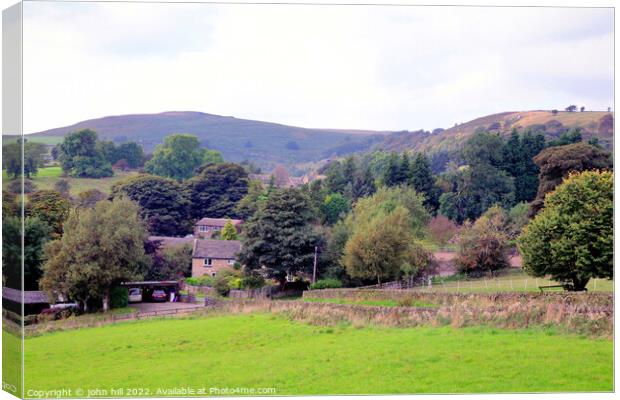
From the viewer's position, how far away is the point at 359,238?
28.3 meters

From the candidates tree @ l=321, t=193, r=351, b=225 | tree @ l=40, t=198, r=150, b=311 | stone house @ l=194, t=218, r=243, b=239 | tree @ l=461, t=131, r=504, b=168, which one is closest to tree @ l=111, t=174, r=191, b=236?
stone house @ l=194, t=218, r=243, b=239

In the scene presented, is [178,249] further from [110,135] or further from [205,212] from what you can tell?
[110,135]

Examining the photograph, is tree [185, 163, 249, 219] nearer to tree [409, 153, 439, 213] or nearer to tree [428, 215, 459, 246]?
tree [409, 153, 439, 213]

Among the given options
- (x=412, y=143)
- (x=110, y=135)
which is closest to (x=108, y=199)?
(x=110, y=135)

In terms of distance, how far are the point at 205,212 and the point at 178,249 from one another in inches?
162

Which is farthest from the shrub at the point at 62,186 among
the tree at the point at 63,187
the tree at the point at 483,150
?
the tree at the point at 483,150

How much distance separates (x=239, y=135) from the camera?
25453 mm

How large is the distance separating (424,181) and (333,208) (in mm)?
Result: 3487

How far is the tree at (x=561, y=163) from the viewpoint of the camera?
25.4 metres

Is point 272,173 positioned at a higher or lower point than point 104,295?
higher

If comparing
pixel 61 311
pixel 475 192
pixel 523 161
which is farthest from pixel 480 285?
pixel 61 311

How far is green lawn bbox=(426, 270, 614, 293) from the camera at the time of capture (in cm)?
2708

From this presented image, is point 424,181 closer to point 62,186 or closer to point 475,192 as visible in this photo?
point 475,192

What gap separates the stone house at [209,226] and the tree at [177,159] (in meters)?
1.76
